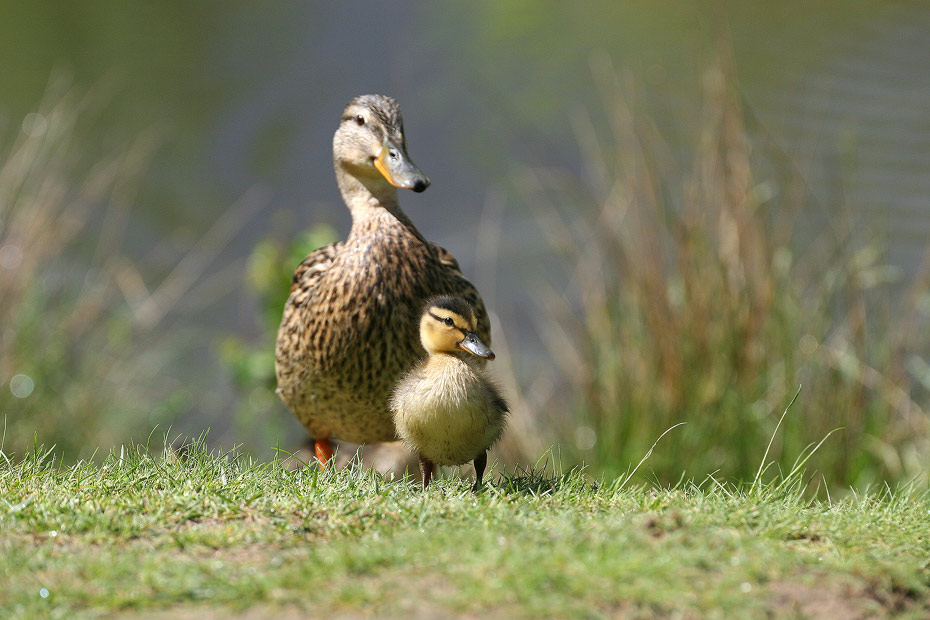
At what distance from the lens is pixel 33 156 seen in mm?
7875

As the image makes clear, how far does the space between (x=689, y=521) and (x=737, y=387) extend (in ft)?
9.70

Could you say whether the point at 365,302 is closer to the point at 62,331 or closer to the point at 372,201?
the point at 372,201

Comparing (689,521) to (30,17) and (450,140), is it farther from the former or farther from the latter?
(30,17)

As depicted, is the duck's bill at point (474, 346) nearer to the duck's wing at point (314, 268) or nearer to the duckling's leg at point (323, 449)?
the duck's wing at point (314, 268)

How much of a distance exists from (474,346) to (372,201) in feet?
4.52

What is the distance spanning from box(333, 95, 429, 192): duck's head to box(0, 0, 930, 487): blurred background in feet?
5.01

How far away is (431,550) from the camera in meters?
3.34

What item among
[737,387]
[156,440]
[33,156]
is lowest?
[156,440]

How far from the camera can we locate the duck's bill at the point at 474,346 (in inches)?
173

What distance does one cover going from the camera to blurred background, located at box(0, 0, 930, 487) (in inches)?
259

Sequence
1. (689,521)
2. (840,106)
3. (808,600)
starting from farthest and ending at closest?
(840,106)
(689,521)
(808,600)

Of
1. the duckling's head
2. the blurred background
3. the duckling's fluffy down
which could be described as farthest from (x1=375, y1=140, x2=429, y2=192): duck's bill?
the blurred background

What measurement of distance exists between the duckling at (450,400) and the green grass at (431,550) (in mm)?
225

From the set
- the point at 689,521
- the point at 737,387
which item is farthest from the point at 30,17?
the point at 689,521
